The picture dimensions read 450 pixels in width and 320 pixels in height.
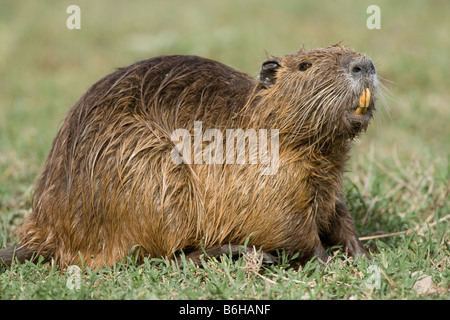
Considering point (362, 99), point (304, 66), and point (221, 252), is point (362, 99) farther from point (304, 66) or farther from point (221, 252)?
point (221, 252)

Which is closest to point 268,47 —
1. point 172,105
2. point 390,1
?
point 390,1

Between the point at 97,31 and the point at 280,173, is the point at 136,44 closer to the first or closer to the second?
the point at 97,31

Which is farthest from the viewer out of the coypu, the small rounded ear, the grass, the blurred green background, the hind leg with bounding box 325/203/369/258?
the blurred green background

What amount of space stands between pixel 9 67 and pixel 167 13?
2.72 m

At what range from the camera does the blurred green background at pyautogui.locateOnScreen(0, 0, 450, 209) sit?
5469 mm

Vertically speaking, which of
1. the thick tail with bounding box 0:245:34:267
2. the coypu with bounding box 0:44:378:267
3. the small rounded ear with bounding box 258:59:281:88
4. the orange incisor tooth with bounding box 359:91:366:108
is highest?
the small rounded ear with bounding box 258:59:281:88

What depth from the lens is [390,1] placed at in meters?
8.63

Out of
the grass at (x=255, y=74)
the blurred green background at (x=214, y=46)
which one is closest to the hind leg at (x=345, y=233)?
the grass at (x=255, y=74)

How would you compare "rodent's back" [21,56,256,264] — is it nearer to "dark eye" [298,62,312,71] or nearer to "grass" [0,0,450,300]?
"grass" [0,0,450,300]

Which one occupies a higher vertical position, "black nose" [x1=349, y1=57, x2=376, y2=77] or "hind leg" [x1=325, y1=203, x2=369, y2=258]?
"black nose" [x1=349, y1=57, x2=376, y2=77]

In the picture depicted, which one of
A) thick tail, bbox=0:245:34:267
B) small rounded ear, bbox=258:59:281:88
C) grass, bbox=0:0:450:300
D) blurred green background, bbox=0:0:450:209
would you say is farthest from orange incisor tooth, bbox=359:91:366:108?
blurred green background, bbox=0:0:450:209

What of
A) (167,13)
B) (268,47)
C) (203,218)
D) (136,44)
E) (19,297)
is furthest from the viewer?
(167,13)

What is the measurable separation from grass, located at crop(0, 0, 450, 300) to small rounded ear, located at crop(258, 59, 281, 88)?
226 mm

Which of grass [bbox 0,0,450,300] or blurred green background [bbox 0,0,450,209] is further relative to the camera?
blurred green background [bbox 0,0,450,209]
